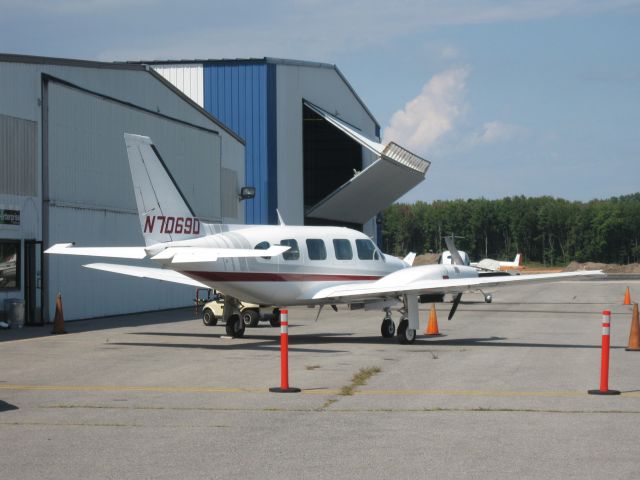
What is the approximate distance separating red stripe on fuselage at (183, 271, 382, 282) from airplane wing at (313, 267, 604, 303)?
34 centimetres

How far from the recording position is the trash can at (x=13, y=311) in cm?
2636

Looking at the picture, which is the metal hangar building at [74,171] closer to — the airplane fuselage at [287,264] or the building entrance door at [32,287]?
the building entrance door at [32,287]

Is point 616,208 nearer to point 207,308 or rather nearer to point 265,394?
point 207,308

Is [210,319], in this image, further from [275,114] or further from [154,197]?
[275,114]

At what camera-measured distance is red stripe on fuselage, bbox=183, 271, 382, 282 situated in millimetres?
20000

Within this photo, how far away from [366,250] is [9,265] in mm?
10744

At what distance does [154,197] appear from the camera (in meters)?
19.4

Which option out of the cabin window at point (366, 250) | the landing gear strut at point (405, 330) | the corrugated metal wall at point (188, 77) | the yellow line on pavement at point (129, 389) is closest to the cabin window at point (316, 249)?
the cabin window at point (366, 250)

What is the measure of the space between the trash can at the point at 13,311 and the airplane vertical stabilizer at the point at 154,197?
869cm

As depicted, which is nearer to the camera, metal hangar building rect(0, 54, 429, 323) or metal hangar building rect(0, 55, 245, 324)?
metal hangar building rect(0, 55, 245, 324)

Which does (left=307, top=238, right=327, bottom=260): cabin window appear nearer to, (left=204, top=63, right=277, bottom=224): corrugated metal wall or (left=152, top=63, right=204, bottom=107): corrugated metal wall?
(left=204, top=63, right=277, bottom=224): corrugated metal wall

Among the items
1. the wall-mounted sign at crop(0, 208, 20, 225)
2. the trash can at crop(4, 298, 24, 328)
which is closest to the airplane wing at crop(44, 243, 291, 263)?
the trash can at crop(4, 298, 24, 328)

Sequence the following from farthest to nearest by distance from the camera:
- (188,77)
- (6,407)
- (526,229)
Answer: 1. (526,229)
2. (188,77)
3. (6,407)

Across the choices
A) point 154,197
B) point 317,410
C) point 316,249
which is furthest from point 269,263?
point 317,410
